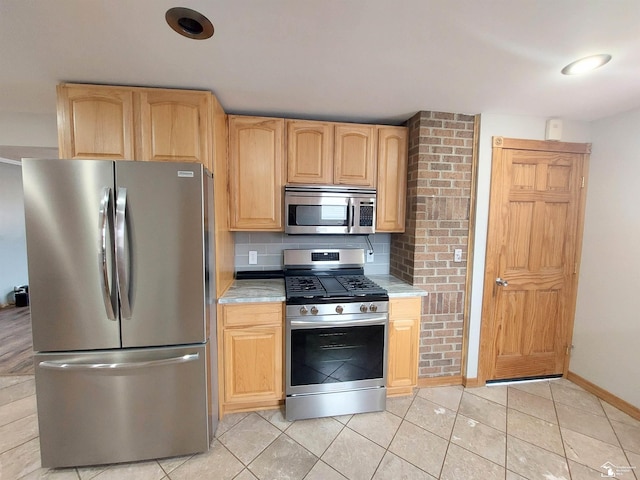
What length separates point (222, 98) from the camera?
194cm

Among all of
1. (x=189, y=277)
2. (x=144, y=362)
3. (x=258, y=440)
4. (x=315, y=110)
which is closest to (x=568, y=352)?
(x=258, y=440)

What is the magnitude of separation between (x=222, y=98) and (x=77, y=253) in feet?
4.48

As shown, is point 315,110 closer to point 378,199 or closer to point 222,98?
point 222,98

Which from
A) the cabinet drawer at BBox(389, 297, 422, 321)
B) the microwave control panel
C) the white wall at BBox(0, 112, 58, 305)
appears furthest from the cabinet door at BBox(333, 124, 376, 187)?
the white wall at BBox(0, 112, 58, 305)

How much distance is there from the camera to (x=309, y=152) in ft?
7.43

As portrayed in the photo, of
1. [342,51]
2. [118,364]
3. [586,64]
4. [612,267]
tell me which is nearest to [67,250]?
[118,364]

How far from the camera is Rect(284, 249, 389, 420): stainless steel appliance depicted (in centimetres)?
194

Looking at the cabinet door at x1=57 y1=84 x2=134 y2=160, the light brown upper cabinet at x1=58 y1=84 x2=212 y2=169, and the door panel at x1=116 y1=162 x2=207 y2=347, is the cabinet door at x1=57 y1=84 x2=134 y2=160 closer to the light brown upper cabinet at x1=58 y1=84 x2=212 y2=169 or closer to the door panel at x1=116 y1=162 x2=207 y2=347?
the light brown upper cabinet at x1=58 y1=84 x2=212 y2=169

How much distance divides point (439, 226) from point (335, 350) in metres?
1.35

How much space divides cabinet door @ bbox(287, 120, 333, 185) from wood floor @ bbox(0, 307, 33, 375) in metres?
3.22

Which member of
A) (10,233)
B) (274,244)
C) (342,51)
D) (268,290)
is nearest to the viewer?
(342,51)

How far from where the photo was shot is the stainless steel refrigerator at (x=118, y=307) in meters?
1.45

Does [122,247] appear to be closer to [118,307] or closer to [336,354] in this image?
[118,307]

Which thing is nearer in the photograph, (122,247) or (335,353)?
(122,247)
